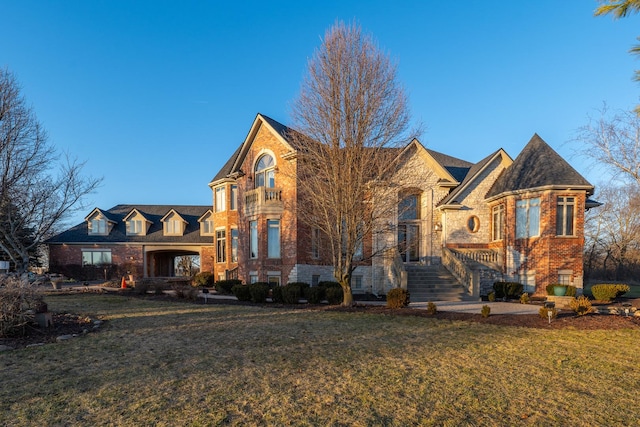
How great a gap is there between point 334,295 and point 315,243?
202 inches

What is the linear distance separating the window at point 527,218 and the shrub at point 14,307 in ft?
63.0

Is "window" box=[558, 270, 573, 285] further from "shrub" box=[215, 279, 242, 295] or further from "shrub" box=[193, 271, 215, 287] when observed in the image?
"shrub" box=[193, 271, 215, 287]

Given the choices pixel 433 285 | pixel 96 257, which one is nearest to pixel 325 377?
pixel 433 285

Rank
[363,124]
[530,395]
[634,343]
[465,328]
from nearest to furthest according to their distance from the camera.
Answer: [530,395] < [634,343] < [465,328] < [363,124]

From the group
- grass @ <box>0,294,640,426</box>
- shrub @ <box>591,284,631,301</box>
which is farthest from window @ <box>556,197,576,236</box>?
grass @ <box>0,294,640,426</box>

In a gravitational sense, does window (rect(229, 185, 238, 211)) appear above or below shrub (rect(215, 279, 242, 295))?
above

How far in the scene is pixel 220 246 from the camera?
2597cm

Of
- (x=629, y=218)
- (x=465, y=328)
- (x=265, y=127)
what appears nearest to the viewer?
(x=465, y=328)

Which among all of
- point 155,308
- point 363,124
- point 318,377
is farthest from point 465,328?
point 155,308

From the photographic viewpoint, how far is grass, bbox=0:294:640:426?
4.12 m

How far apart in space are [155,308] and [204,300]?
2.64m

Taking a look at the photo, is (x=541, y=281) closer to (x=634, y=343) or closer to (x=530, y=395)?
(x=634, y=343)

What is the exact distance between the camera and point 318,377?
538 cm

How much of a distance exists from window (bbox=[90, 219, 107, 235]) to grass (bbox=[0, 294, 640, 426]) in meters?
28.5
